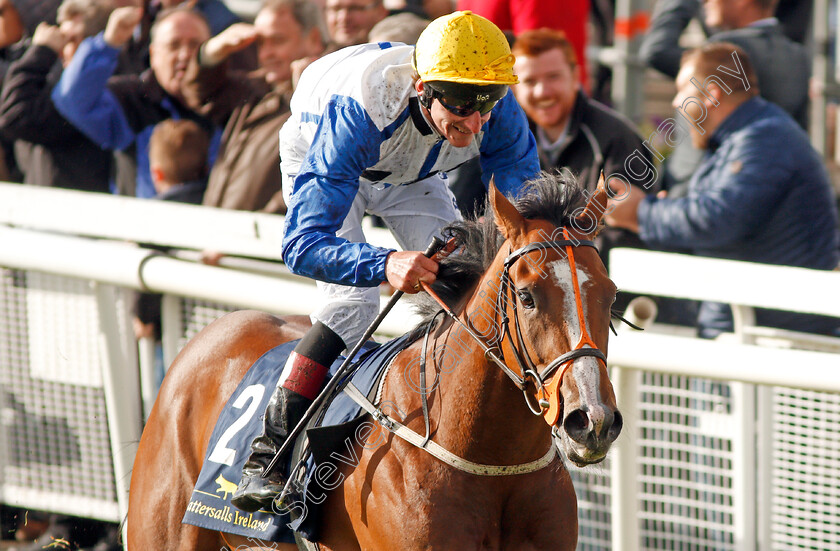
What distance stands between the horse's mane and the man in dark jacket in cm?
386

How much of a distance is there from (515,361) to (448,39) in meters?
0.82

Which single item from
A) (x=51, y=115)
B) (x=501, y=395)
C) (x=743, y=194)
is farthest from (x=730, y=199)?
(x=51, y=115)

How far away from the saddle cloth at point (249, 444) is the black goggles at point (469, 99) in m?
0.67

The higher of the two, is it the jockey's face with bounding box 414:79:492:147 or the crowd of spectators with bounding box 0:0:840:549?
the jockey's face with bounding box 414:79:492:147

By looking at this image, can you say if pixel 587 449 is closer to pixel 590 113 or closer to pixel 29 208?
pixel 590 113

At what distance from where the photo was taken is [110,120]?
581 cm

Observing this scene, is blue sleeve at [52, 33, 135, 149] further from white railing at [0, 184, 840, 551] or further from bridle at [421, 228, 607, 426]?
bridle at [421, 228, 607, 426]

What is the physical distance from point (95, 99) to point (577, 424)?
A: 14.6ft

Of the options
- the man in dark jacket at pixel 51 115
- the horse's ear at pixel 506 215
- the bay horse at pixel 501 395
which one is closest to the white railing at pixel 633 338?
the bay horse at pixel 501 395

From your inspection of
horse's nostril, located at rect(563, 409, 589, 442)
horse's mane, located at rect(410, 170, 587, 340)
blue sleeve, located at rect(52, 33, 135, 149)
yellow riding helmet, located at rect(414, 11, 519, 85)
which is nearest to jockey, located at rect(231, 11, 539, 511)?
Answer: yellow riding helmet, located at rect(414, 11, 519, 85)

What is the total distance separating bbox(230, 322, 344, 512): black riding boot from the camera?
2.94 metres

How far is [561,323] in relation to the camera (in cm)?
227

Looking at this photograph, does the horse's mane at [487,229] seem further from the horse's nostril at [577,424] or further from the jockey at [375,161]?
the horse's nostril at [577,424]

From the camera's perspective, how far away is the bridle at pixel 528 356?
7.28 ft
